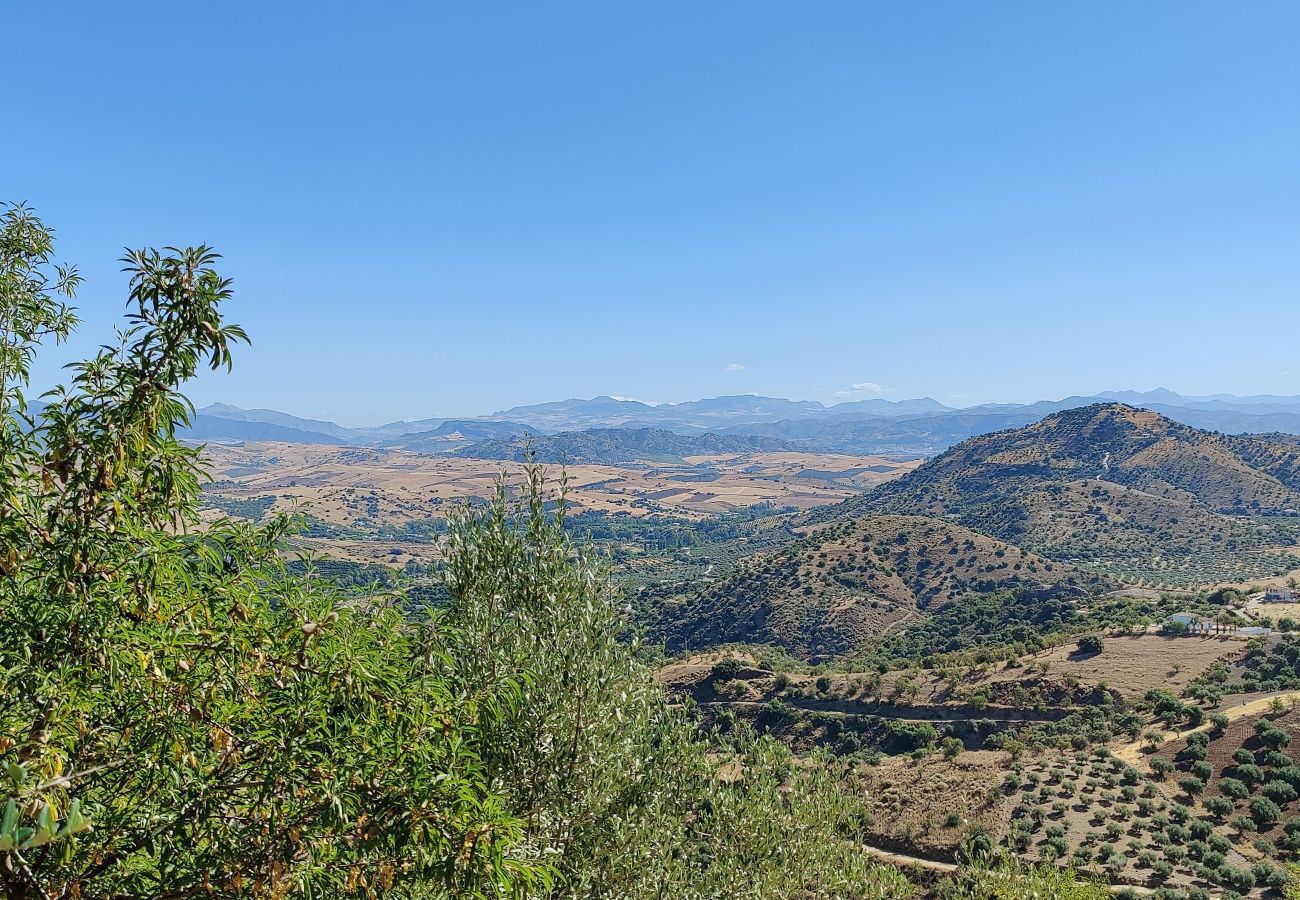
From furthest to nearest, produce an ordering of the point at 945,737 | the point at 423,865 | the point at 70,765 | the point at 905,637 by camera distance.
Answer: the point at 905,637
the point at 945,737
the point at 423,865
the point at 70,765

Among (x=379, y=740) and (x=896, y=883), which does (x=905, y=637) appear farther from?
(x=379, y=740)

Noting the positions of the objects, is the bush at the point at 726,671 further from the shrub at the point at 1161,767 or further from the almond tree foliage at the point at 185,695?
the almond tree foliage at the point at 185,695

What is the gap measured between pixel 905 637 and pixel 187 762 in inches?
3536

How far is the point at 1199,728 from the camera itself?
43.7 m

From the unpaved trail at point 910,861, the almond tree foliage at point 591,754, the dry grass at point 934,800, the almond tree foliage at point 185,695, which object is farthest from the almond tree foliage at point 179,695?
the dry grass at point 934,800

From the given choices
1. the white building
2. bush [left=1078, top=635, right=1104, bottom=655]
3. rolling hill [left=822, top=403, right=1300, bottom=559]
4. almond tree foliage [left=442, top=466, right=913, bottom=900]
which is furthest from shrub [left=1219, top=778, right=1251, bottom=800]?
rolling hill [left=822, top=403, right=1300, bottom=559]

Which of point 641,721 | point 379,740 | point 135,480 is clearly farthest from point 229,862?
point 641,721

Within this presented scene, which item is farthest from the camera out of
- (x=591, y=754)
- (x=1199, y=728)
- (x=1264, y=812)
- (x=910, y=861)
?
(x=1199, y=728)

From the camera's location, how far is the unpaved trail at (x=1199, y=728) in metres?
42.3

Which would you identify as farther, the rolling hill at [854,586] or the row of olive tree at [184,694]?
the rolling hill at [854,586]

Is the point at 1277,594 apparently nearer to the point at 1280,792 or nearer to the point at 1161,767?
the point at 1161,767

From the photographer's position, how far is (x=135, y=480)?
456 cm

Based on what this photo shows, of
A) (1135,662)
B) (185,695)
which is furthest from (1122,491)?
(185,695)

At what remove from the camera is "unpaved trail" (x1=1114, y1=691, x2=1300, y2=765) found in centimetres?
4234
